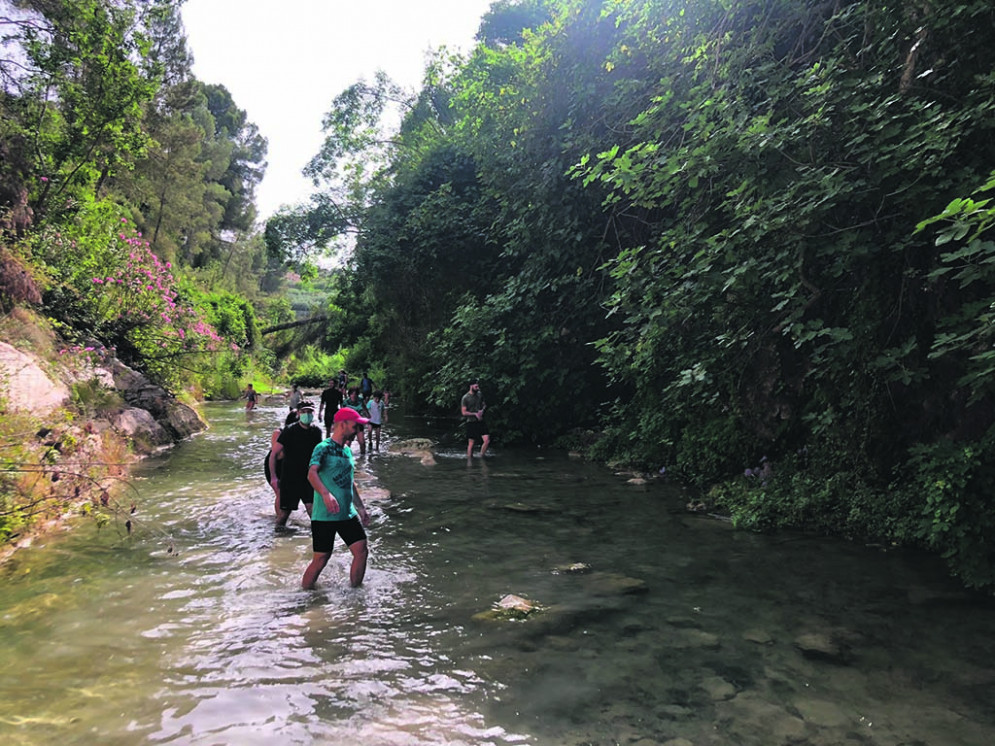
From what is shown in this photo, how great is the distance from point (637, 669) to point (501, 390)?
11.2 metres

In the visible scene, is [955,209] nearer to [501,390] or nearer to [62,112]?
[501,390]

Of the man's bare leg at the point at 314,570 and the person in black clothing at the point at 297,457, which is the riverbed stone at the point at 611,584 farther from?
the person in black clothing at the point at 297,457

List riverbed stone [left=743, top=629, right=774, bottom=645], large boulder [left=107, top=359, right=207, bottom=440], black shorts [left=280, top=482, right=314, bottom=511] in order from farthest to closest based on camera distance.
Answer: large boulder [left=107, top=359, right=207, bottom=440]
black shorts [left=280, top=482, right=314, bottom=511]
riverbed stone [left=743, top=629, right=774, bottom=645]

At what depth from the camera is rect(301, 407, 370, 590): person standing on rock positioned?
5500 mm

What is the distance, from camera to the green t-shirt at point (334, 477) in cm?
552

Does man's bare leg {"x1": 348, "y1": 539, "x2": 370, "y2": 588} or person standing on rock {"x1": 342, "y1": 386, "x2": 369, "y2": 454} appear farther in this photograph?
person standing on rock {"x1": 342, "y1": 386, "x2": 369, "y2": 454}

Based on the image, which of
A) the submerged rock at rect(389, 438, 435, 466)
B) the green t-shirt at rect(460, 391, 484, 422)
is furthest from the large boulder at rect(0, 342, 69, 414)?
the green t-shirt at rect(460, 391, 484, 422)

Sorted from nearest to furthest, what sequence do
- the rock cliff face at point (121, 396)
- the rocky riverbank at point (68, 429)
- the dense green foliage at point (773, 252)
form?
the dense green foliage at point (773, 252) < the rocky riverbank at point (68, 429) < the rock cliff face at point (121, 396)

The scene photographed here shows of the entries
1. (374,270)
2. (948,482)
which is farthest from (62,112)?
(948,482)

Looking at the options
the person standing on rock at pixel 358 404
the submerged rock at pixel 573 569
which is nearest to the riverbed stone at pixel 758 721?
the submerged rock at pixel 573 569

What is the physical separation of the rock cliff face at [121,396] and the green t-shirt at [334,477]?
4168 mm

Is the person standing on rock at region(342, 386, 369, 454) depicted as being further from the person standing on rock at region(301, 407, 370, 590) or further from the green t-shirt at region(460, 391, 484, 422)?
the person standing on rock at region(301, 407, 370, 590)

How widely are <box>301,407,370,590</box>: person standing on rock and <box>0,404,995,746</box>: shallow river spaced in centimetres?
29

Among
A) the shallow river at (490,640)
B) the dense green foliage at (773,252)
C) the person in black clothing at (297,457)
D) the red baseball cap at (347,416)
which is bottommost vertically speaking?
the shallow river at (490,640)
